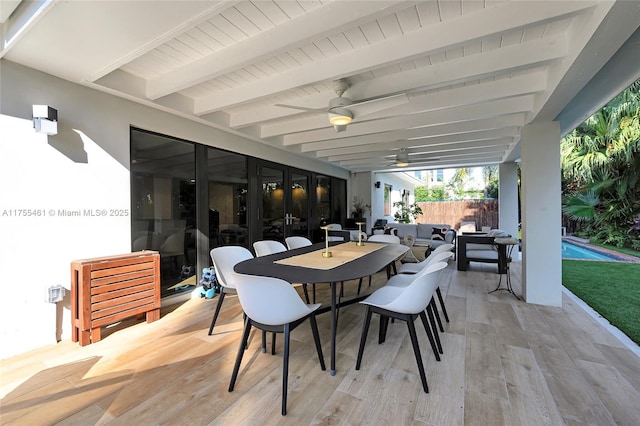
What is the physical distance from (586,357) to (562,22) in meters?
2.66

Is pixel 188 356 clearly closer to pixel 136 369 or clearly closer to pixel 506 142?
pixel 136 369

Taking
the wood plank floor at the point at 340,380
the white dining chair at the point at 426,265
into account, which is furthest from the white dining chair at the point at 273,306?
the white dining chair at the point at 426,265

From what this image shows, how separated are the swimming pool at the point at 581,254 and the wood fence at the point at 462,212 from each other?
3.10 m

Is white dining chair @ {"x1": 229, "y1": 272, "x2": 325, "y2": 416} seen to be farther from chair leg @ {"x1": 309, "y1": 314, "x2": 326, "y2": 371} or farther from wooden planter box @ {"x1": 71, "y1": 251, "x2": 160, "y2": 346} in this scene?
wooden planter box @ {"x1": 71, "y1": 251, "x2": 160, "y2": 346}

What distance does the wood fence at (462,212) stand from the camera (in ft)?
36.6

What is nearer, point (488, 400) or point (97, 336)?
point (488, 400)

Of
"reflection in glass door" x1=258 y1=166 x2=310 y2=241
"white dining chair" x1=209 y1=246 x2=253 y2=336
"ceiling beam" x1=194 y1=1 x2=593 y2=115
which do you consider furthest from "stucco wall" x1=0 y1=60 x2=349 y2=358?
"reflection in glass door" x1=258 y1=166 x2=310 y2=241

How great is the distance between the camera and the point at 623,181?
6758mm

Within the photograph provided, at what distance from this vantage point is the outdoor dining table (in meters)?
1.98

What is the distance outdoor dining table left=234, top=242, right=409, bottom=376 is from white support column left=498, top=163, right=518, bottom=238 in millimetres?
5360

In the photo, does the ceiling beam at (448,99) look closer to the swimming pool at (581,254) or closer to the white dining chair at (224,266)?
the white dining chair at (224,266)

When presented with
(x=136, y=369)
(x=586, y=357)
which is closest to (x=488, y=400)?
(x=586, y=357)

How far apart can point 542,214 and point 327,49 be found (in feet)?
11.2

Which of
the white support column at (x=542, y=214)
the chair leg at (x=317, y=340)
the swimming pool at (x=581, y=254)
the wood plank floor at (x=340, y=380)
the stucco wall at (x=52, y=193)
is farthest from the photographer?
the swimming pool at (x=581, y=254)
